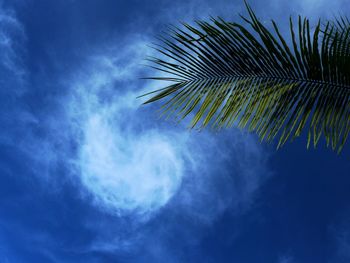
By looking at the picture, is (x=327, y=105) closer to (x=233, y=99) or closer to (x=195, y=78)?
(x=233, y=99)

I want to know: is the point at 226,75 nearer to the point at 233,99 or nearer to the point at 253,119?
the point at 233,99

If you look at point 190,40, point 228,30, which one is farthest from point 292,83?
point 190,40

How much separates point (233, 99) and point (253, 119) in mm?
196

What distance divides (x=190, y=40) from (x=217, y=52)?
207mm

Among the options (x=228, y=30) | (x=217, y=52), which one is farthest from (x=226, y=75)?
(x=228, y=30)

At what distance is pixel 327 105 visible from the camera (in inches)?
102

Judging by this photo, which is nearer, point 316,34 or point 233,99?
point 316,34

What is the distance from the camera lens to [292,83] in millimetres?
2629

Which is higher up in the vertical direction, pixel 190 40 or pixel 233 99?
pixel 190 40

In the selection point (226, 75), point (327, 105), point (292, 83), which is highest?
point (226, 75)

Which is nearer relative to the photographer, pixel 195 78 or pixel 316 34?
pixel 316 34

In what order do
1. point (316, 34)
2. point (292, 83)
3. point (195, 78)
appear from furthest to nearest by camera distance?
point (195, 78)
point (292, 83)
point (316, 34)

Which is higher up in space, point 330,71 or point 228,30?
point 228,30

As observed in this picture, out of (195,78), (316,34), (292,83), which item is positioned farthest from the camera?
(195,78)
